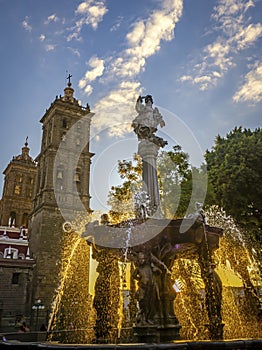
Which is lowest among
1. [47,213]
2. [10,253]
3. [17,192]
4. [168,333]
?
[168,333]

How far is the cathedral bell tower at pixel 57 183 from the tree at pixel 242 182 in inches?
753

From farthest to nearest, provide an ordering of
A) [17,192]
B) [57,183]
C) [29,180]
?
1. [29,180]
2. [17,192]
3. [57,183]

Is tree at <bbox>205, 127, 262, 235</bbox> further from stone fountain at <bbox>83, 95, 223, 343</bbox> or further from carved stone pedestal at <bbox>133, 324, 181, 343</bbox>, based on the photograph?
carved stone pedestal at <bbox>133, 324, 181, 343</bbox>

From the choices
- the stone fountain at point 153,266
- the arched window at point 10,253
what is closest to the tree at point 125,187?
the stone fountain at point 153,266

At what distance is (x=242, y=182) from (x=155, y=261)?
8.96 metres

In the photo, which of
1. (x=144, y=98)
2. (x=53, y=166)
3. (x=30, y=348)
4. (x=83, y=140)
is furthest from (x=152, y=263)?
(x=83, y=140)

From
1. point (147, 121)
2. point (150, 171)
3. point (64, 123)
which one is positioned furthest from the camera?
point (64, 123)

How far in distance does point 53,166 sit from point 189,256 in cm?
2814

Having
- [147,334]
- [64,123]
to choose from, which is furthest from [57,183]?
[147,334]

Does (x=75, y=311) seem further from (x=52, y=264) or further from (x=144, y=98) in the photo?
(x=144, y=98)

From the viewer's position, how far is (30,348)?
13.0ft

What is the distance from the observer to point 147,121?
9133 mm

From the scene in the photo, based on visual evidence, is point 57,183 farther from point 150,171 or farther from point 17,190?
point 150,171

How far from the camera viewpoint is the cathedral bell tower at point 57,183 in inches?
1136
